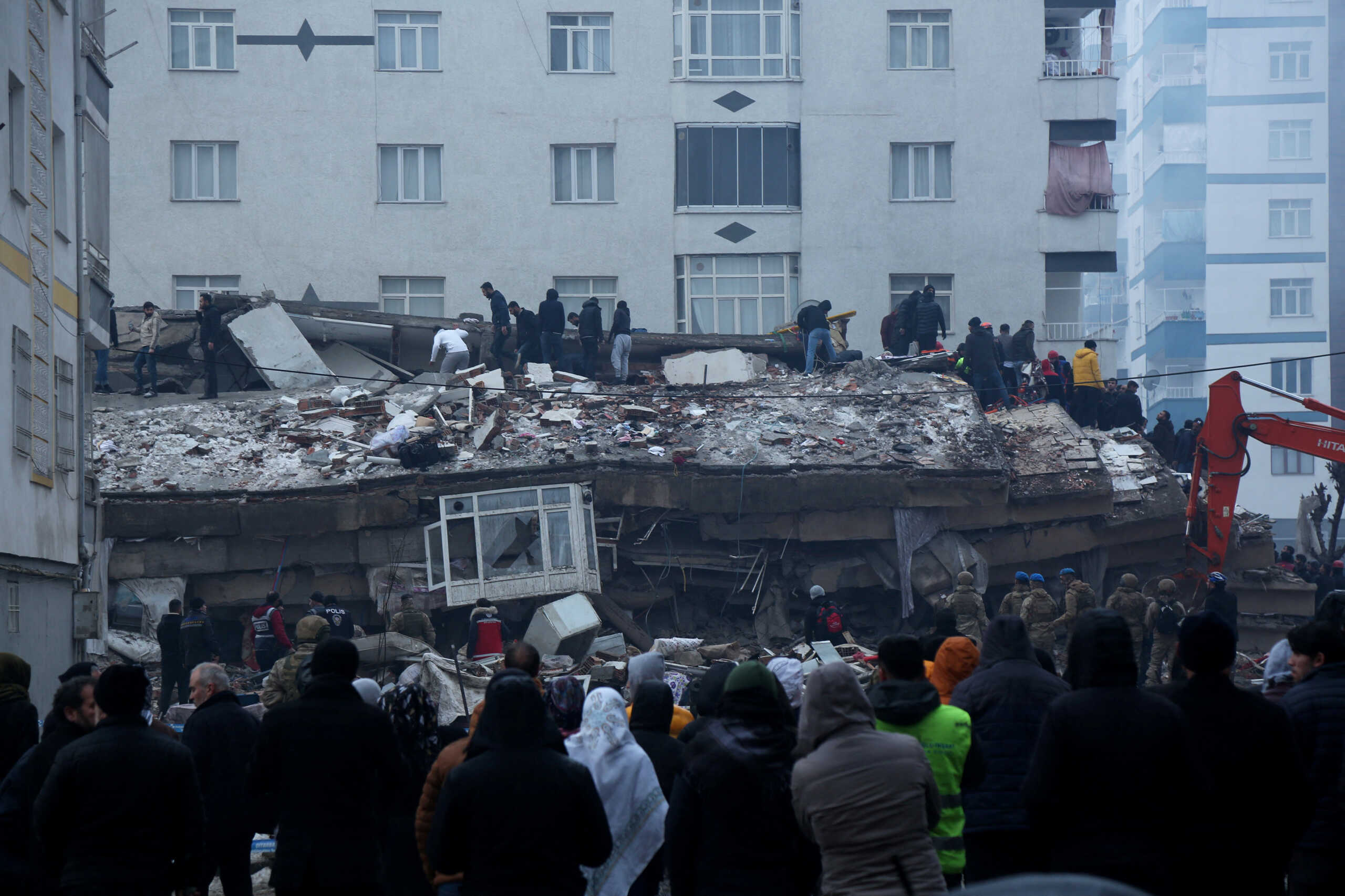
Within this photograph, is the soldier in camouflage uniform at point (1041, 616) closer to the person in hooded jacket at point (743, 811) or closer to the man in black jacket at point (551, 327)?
the man in black jacket at point (551, 327)

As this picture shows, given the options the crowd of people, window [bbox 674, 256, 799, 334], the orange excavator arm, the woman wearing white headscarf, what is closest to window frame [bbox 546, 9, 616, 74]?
window [bbox 674, 256, 799, 334]

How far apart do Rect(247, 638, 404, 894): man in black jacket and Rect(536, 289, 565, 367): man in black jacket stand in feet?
63.9

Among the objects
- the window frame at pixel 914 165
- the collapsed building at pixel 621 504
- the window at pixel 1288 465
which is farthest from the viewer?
the window at pixel 1288 465

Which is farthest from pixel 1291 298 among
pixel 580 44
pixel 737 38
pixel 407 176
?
pixel 407 176

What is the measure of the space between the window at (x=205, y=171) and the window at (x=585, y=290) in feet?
24.4

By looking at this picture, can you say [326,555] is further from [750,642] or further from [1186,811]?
[1186,811]

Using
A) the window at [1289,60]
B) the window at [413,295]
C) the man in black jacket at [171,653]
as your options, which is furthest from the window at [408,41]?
the window at [1289,60]

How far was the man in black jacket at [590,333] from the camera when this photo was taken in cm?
2441

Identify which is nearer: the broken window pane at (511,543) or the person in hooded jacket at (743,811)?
the person in hooded jacket at (743,811)

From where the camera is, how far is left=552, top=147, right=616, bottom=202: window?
30.3 metres

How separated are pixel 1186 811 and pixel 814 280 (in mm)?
26271

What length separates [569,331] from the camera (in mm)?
26484

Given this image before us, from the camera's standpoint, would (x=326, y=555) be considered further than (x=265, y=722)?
Yes

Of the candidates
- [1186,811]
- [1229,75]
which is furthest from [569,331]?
[1229,75]
